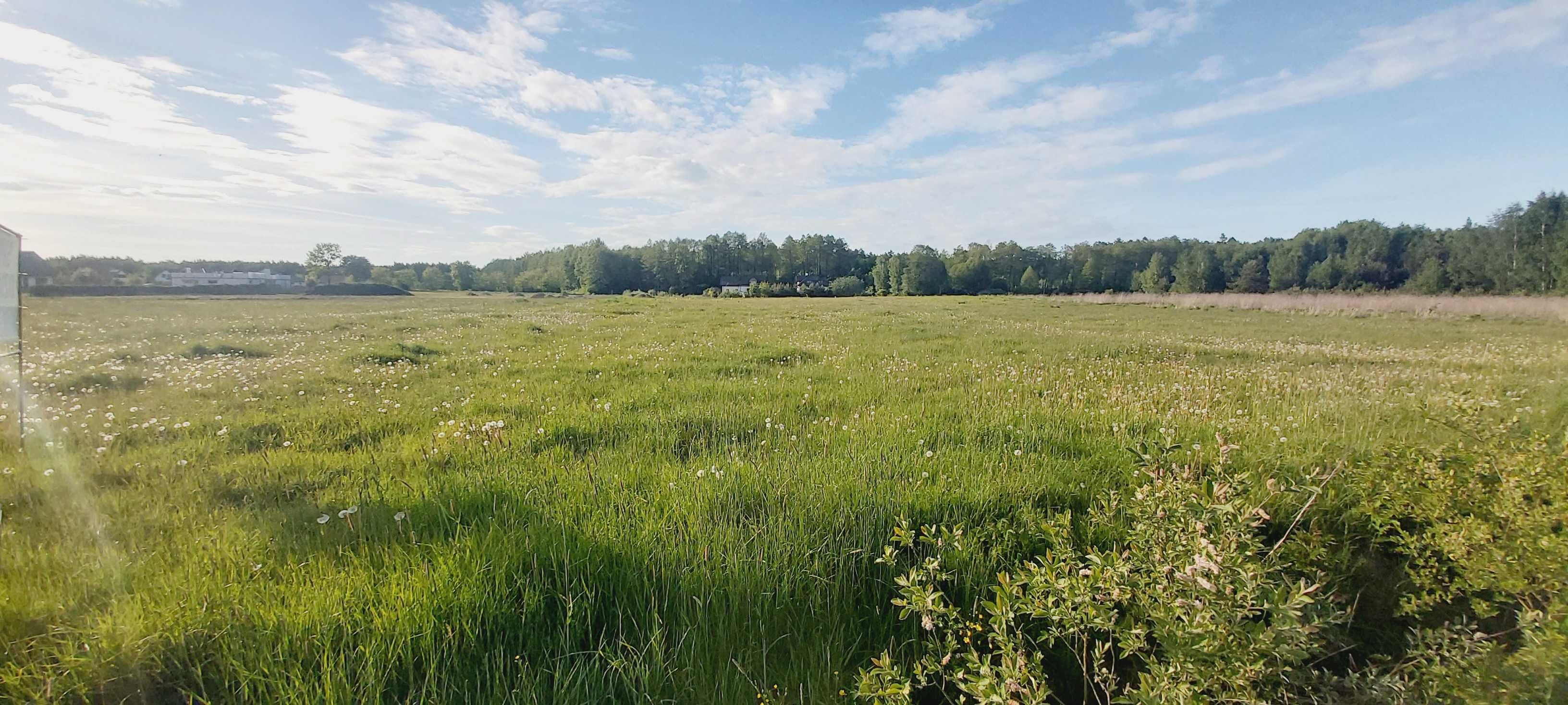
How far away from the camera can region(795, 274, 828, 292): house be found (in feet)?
351

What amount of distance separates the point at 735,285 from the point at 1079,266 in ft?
240

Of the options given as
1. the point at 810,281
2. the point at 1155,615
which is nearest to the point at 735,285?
the point at 810,281

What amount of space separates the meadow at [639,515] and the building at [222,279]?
Answer: 39.0 ft

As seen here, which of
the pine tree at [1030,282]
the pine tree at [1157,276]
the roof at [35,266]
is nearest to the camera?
the roof at [35,266]

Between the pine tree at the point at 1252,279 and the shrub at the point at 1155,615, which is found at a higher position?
the pine tree at the point at 1252,279

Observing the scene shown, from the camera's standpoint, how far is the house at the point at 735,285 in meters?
102

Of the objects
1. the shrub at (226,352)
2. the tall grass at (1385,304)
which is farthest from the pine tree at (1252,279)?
the shrub at (226,352)

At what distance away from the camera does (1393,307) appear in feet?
98.0

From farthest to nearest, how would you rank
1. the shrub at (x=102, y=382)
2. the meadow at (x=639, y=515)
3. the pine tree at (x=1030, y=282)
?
the pine tree at (x=1030, y=282) → the shrub at (x=102, y=382) → the meadow at (x=639, y=515)

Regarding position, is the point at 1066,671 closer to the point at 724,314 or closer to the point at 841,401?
the point at 841,401

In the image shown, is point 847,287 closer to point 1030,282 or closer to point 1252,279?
point 1030,282

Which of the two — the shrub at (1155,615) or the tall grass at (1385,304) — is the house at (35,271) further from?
the tall grass at (1385,304)

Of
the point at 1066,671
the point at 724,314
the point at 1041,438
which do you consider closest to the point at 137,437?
the point at 1066,671

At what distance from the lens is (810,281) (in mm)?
125250
